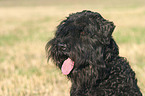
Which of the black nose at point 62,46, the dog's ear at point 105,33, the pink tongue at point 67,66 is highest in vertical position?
the dog's ear at point 105,33

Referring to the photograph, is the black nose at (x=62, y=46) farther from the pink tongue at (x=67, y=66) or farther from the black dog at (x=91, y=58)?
the pink tongue at (x=67, y=66)

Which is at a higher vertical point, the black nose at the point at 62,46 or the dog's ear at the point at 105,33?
the dog's ear at the point at 105,33

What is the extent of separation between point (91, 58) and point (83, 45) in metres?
0.25

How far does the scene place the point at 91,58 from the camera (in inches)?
158

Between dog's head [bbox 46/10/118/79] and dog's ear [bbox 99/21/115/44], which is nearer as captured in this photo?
dog's head [bbox 46/10/118/79]

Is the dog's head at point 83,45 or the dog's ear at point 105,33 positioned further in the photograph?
the dog's ear at point 105,33

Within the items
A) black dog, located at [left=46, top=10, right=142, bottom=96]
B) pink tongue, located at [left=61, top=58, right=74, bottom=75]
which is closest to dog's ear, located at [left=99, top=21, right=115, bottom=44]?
black dog, located at [left=46, top=10, right=142, bottom=96]

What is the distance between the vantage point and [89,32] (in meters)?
4.18

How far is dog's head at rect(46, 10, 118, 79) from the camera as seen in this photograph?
3994 millimetres

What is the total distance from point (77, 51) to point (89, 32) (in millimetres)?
443

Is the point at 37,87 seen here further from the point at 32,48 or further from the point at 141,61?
the point at 32,48

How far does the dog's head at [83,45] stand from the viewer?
3.99m

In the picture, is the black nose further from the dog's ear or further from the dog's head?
the dog's ear

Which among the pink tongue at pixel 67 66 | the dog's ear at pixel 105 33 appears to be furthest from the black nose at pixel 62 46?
the dog's ear at pixel 105 33
